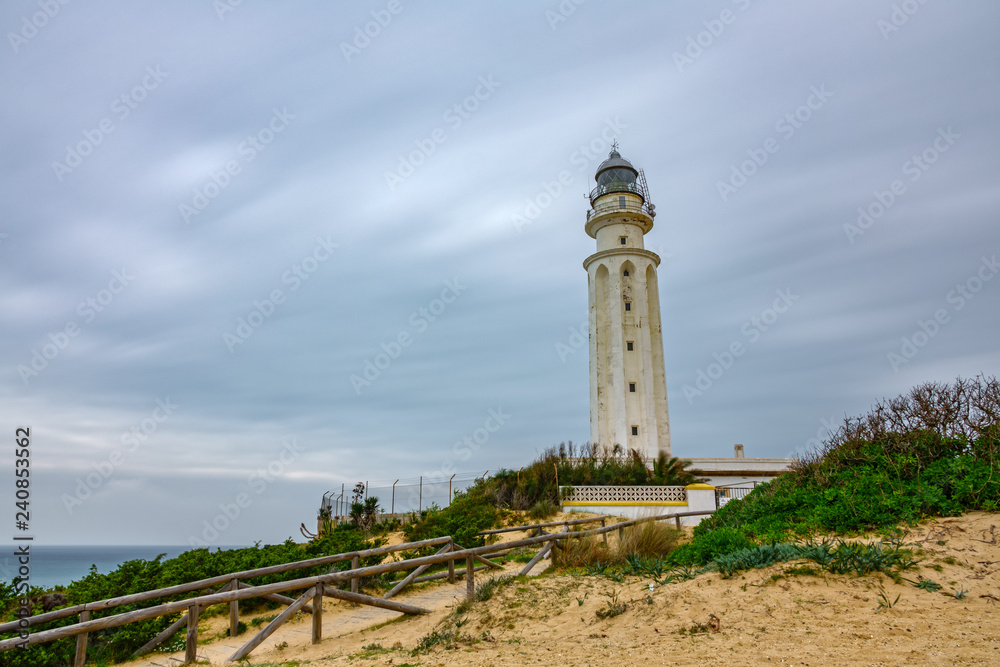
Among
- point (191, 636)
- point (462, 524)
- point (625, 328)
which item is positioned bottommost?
point (191, 636)

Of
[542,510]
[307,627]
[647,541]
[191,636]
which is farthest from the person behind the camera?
[542,510]

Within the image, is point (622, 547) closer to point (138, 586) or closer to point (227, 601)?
point (227, 601)

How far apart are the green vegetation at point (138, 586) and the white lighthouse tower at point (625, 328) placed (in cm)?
1773

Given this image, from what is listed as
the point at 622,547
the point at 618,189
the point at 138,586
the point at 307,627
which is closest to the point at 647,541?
the point at 622,547

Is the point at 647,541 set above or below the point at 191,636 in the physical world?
above

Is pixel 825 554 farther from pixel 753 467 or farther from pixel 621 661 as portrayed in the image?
pixel 753 467

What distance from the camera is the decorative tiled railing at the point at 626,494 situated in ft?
72.3

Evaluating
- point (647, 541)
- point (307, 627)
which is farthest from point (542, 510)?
point (307, 627)

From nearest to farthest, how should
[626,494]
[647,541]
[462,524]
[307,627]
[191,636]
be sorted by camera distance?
[191,636] → [307,627] → [647,541] → [462,524] → [626,494]

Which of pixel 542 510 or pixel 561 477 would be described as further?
pixel 561 477

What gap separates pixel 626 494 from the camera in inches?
877

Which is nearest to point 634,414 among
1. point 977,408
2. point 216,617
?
point 977,408

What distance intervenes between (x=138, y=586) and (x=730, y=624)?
9046mm

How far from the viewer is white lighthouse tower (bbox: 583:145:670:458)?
96.2 ft
